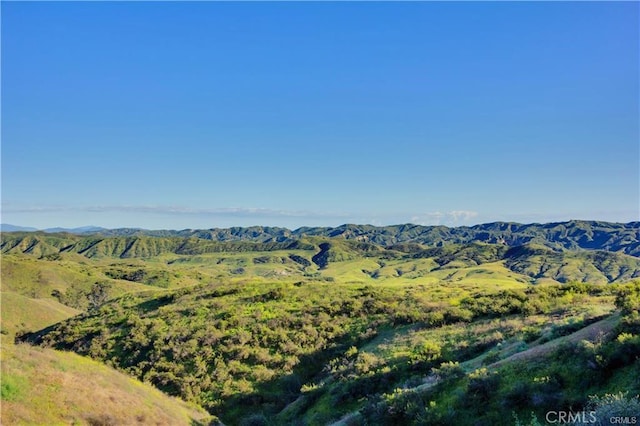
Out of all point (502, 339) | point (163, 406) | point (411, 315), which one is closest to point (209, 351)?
point (163, 406)

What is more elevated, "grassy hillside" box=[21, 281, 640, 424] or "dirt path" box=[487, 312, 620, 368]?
"dirt path" box=[487, 312, 620, 368]

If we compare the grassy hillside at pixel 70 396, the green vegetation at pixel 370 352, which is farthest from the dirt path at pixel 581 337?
the grassy hillside at pixel 70 396

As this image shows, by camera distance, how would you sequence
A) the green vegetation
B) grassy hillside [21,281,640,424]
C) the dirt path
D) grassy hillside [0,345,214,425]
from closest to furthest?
the green vegetation
grassy hillside [21,281,640,424]
the dirt path
grassy hillside [0,345,214,425]

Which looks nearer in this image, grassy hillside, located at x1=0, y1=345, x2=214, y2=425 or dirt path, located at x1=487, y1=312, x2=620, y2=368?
dirt path, located at x1=487, y1=312, x2=620, y2=368

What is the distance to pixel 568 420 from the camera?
980 cm

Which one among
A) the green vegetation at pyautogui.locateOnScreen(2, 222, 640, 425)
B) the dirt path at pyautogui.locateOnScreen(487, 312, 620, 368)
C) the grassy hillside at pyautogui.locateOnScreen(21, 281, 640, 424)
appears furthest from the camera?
the dirt path at pyautogui.locateOnScreen(487, 312, 620, 368)

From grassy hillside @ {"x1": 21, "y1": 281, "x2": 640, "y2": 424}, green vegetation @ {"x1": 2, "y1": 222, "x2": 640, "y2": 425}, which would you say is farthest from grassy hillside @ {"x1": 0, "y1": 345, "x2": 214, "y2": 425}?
grassy hillside @ {"x1": 21, "y1": 281, "x2": 640, "y2": 424}

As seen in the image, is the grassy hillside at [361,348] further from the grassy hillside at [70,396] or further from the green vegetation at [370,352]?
the grassy hillside at [70,396]

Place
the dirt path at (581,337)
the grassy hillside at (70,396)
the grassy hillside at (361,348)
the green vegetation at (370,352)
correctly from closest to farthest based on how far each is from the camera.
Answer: the green vegetation at (370,352) → the grassy hillside at (361,348) → the dirt path at (581,337) → the grassy hillside at (70,396)

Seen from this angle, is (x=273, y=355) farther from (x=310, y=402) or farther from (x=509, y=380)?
(x=509, y=380)

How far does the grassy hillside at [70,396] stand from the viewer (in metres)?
14.8

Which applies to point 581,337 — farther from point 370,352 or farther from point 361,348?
point 361,348

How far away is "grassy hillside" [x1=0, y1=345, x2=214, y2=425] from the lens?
48.7 feet

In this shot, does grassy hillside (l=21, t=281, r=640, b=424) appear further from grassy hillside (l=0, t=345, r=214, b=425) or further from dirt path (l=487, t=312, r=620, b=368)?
grassy hillside (l=0, t=345, r=214, b=425)
